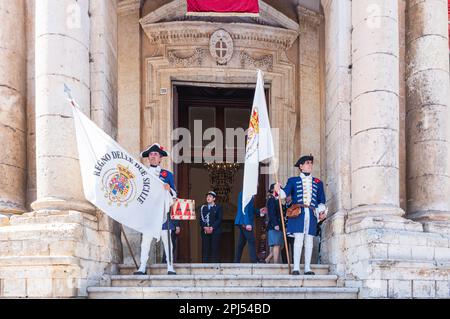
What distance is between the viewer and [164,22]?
14.3 m

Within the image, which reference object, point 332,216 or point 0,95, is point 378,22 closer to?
point 332,216

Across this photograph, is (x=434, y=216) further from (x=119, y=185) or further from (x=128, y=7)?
(x=128, y=7)

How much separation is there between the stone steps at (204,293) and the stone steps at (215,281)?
0.53 m

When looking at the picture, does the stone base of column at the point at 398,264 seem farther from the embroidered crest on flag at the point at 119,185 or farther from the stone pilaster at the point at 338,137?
the embroidered crest on flag at the point at 119,185

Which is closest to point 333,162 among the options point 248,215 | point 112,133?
point 248,215

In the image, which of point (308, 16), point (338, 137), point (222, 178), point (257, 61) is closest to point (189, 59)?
point (257, 61)

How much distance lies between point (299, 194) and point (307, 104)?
3.85 meters

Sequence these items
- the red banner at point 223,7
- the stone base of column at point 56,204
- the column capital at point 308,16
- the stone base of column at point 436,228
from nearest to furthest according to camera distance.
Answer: the stone base of column at point 56,204
the stone base of column at point 436,228
the red banner at point 223,7
the column capital at point 308,16

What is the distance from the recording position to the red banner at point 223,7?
1376 centimetres

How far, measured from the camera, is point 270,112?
48.0ft

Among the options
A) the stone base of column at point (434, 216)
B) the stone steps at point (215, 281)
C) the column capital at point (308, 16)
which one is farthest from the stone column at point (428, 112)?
the stone steps at point (215, 281)

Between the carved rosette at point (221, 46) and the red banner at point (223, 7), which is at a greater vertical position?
the red banner at point (223, 7)

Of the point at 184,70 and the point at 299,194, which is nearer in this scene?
the point at 299,194

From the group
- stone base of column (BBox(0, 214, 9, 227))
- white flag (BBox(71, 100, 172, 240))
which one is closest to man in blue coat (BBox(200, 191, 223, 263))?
white flag (BBox(71, 100, 172, 240))
